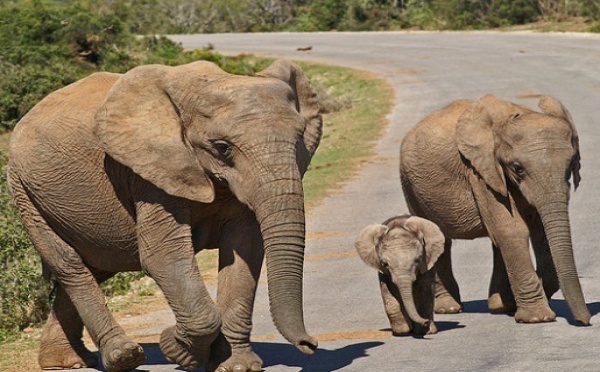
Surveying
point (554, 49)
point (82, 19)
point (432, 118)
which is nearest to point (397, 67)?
point (554, 49)

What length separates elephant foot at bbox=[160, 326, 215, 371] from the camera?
923 cm

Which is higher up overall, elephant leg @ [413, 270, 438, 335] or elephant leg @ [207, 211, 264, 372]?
elephant leg @ [207, 211, 264, 372]

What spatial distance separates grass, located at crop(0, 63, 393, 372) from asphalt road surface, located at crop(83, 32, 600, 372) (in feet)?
1.22

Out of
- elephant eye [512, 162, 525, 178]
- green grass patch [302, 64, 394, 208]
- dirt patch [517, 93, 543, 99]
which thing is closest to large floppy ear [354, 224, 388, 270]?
elephant eye [512, 162, 525, 178]

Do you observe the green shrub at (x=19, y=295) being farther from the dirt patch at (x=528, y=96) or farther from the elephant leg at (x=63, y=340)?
the dirt patch at (x=528, y=96)

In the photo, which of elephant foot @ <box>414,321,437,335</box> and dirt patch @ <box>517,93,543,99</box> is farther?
dirt patch @ <box>517,93,543,99</box>

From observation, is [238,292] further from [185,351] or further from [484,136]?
[484,136]

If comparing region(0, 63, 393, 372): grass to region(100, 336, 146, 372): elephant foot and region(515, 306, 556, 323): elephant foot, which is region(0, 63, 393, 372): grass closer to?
region(100, 336, 146, 372): elephant foot

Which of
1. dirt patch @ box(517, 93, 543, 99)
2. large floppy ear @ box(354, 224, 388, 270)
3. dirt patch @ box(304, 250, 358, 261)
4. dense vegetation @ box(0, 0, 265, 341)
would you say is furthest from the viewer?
dirt patch @ box(517, 93, 543, 99)

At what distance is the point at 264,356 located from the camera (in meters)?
10.4

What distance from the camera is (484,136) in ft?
40.0

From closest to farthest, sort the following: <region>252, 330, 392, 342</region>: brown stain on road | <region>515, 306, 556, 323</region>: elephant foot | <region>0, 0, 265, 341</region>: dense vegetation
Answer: <region>252, 330, 392, 342</region>: brown stain on road → <region>515, 306, 556, 323</region>: elephant foot → <region>0, 0, 265, 341</region>: dense vegetation

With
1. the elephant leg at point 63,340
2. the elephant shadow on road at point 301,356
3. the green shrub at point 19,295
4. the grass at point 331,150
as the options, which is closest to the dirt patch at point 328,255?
the grass at point 331,150

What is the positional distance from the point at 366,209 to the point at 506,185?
26.9 feet
